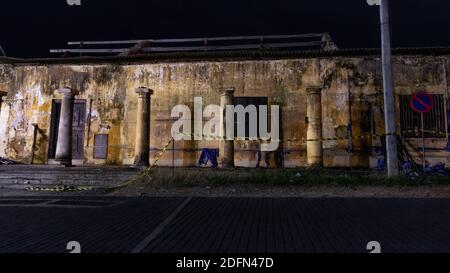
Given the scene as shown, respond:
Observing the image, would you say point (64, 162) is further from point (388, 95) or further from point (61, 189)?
point (388, 95)

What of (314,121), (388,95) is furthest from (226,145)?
(388,95)

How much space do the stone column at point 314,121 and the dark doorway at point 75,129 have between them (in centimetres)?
948

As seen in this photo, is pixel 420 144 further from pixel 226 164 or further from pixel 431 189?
pixel 226 164

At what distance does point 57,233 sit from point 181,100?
1115cm

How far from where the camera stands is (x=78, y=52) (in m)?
18.3

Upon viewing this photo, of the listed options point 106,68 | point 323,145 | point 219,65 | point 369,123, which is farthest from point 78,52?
point 369,123

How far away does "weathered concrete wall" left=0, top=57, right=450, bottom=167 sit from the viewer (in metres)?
14.3

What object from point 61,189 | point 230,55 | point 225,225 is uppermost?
point 230,55

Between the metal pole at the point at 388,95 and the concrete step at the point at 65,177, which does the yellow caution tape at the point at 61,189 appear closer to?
the concrete step at the point at 65,177

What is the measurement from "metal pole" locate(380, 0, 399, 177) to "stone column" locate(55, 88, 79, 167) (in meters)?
10.5

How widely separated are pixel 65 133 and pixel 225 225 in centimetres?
1013

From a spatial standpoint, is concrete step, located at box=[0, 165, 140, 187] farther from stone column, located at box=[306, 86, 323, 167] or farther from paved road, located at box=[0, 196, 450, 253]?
stone column, located at box=[306, 86, 323, 167]

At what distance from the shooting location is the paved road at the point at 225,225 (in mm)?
3936

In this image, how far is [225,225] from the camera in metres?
5.10
